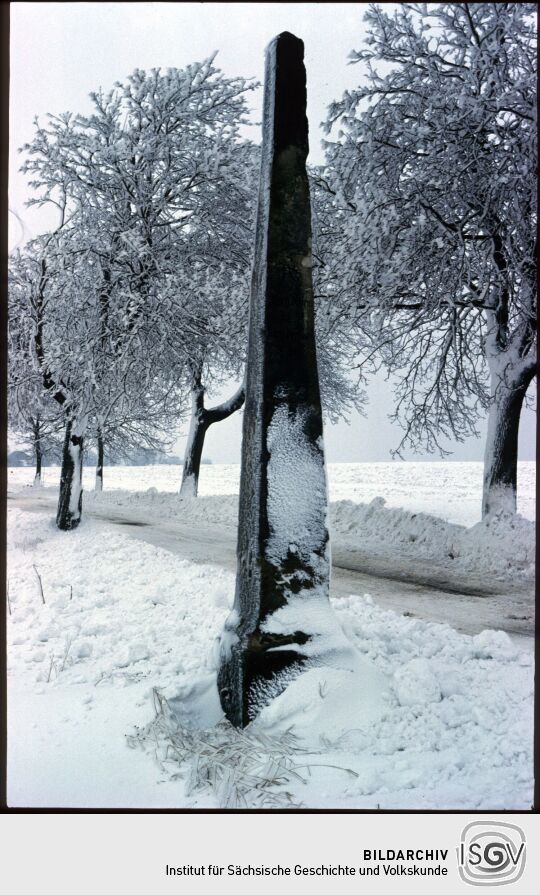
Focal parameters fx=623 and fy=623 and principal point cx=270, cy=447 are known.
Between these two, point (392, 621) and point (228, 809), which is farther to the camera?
point (392, 621)

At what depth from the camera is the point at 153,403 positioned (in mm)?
6566

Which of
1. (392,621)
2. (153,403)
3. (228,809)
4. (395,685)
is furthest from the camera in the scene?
(153,403)

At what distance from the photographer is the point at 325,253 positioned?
5.81 metres

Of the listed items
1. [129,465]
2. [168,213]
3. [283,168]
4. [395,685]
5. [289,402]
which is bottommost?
[395,685]

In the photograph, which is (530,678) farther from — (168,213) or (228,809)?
(168,213)

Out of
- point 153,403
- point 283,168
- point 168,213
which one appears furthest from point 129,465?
point 283,168

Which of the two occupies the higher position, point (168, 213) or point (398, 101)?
point (398, 101)

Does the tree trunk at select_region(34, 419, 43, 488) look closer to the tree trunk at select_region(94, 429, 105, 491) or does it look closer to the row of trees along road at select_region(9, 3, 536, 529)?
the row of trees along road at select_region(9, 3, 536, 529)

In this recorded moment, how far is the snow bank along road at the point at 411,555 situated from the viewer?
4348 millimetres

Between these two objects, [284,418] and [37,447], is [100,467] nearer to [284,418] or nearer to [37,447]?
[37,447]

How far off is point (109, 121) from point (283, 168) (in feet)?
10.9

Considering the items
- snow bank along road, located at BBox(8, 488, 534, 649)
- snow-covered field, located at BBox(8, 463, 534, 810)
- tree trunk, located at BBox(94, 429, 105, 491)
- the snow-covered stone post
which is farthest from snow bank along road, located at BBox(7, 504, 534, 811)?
tree trunk, located at BBox(94, 429, 105, 491)
